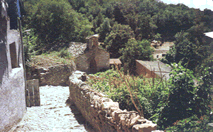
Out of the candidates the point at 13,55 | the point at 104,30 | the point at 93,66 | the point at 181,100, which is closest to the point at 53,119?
the point at 13,55

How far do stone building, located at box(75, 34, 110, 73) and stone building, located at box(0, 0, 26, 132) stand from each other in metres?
13.4

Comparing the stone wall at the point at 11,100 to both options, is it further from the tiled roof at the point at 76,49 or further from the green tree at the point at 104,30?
the green tree at the point at 104,30

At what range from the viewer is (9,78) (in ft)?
21.0

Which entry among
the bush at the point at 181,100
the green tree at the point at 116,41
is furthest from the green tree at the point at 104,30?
the bush at the point at 181,100

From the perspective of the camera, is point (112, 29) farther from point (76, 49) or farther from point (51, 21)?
point (76, 49)

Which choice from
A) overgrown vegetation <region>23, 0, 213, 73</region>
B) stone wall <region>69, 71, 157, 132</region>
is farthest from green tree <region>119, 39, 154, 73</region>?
stone wall <region>69, 71, 157, 132</region>

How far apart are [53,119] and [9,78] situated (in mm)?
2491

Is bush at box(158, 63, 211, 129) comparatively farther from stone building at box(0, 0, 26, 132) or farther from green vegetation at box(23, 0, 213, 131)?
stone building at box(0, 0, 26, 132)

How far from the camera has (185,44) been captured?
26.6 metres

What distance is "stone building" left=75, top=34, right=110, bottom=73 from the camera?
21250 mm

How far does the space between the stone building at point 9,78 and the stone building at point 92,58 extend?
43.9ft

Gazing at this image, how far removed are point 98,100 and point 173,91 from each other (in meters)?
2.96

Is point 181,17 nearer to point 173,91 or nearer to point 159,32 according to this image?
point 159,32

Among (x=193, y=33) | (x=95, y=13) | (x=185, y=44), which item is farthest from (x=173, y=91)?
(x=95, y=13)
